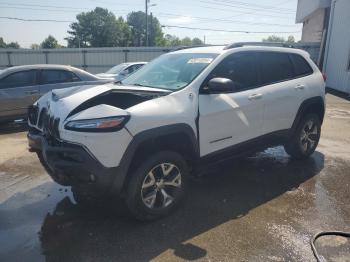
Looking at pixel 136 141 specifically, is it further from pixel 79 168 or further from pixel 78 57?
pixel 78 57

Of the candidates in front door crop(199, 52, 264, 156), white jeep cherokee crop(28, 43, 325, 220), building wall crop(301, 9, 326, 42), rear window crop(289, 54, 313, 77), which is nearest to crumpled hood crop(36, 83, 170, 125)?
white jeep cherokee crop(28, 43, 325, 220)

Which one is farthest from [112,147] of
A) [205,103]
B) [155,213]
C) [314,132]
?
[314,132]

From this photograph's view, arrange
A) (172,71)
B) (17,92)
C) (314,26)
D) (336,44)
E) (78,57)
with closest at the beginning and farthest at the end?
(172,71)
(17,92)
(336,44)
(78,57)
(314,26)

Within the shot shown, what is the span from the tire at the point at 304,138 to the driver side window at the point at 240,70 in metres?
1.38

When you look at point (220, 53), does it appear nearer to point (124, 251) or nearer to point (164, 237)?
point (164, 237)

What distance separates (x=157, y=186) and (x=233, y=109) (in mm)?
1357

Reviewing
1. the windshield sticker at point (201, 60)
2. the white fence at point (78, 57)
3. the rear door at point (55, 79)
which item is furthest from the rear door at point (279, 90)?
the white fence at point (78, 57)

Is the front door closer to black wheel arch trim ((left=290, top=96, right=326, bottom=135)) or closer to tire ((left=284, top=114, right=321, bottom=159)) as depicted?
black wheel arch trim ((left=290, top=96, right=326, bottom=135))

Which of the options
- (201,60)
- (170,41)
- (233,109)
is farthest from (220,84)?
(170,41)

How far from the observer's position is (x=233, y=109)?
4.09 metres

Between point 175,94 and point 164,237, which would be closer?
point 164,237

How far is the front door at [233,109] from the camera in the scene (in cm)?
384

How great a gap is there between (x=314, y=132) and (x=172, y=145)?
311 cm

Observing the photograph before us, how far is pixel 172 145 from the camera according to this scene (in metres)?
3.70
